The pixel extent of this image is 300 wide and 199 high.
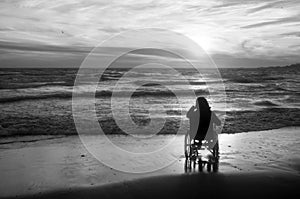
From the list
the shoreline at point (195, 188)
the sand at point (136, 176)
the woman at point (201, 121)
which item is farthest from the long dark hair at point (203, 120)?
the shoreline at point (195, 188)

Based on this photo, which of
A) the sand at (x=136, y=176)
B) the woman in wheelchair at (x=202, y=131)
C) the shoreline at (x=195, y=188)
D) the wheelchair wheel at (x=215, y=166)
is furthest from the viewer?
the woman in wheelchair at (x=202, y=131)

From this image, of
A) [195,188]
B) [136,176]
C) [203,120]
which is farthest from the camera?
[203,120]

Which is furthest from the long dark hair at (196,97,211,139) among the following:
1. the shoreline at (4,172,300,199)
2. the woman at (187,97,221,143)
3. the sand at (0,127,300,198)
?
the shoreline at (4,172,300,199)

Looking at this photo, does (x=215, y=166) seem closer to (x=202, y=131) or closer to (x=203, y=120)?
(x=202, y=131)

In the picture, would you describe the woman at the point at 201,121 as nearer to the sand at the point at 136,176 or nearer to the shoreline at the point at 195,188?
the sand at the point at 136,176

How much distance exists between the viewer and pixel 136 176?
21.1 feet

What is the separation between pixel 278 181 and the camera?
6.16m

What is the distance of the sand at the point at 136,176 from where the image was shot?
18.3 feet

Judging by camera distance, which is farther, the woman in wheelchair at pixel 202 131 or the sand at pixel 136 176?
the woman in wheelchair at pixel 202 131

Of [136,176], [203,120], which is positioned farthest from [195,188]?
[203,120]

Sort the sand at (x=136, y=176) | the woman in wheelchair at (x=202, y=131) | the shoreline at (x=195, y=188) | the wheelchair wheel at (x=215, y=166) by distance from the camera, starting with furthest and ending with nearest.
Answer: the woman in wheelchair at (x=202, y=131)
the wheelchair wheel at (x=215, y=166)
the sand at (x=136, y=176)
the shoreline at (x=195, y=188)

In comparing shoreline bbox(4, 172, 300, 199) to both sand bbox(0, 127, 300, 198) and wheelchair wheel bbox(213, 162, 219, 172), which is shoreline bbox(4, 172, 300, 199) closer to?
sand bbox(0, 127, 300, 198)

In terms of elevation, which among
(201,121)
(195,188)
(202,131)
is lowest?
(195,188)

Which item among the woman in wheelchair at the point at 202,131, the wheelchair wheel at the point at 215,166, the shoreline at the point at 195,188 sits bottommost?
the shoreline at the point at 195,188
